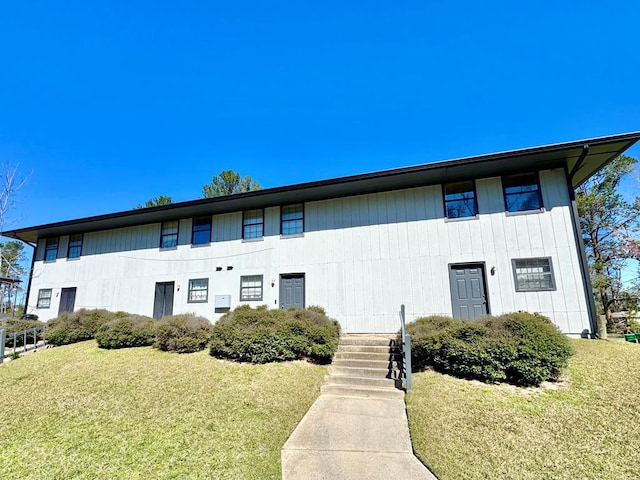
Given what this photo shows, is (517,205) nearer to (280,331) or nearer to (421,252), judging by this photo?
(421,252)

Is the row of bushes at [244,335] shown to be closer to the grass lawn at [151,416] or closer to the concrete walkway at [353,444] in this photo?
the grass lawn at [151,416]

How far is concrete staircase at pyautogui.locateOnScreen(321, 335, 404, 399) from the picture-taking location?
21.2ft

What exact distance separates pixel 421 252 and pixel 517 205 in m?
3.14

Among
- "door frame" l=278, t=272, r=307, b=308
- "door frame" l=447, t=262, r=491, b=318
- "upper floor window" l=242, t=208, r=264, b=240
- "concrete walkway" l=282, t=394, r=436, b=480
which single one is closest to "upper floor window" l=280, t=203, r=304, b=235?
"upper floor window" l=242, t=208, r=264, b=240

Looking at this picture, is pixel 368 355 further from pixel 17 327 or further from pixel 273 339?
pixel 17 327

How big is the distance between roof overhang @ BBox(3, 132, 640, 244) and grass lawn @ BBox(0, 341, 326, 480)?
19.0 feet

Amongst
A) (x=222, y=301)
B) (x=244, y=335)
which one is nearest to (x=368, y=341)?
(x=244, y=335)

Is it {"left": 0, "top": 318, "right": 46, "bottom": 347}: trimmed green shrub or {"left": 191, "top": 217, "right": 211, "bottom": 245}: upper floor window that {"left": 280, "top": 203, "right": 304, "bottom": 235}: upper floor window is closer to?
{"left": 191, "top": 217, "right": 211, "bottom": 245}: upper floor window

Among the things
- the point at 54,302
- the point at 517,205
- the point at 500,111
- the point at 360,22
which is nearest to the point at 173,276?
the point at 54,302

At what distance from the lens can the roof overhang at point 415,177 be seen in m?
8.55

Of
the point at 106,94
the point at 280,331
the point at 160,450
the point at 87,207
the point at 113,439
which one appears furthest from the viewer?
the point at 87,207

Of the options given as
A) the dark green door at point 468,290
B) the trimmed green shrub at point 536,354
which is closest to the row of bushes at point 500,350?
the trimmed green shrub at point 536,354

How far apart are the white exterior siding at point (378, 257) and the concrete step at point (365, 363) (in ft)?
8.28

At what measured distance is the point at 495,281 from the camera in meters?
9.41
